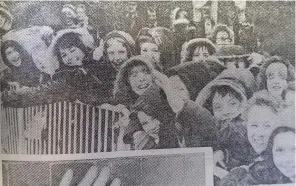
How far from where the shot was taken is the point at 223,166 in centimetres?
40

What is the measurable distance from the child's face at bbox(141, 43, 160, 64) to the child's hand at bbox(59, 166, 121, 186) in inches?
4.6

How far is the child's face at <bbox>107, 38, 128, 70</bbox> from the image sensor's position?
39 centimetres

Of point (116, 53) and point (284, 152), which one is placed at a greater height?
point (116, 53)

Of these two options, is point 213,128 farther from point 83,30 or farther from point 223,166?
point 83,30

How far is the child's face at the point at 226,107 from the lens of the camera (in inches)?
15.8

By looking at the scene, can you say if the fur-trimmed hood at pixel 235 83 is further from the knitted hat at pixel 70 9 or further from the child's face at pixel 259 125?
the knitted hat at pixel 70 9

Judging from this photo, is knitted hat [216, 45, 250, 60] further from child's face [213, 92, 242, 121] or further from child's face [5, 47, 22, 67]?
child's face [5, 47, 22, 67]

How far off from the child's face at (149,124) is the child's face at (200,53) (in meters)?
0.07

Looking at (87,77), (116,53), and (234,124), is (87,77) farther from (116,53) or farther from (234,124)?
(234,124)

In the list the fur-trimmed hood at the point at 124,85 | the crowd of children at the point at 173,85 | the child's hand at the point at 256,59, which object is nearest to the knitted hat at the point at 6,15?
the crowd of children at the point at 173,85

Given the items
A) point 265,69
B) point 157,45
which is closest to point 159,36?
point 157,45

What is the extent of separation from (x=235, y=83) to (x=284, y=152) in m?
0.09

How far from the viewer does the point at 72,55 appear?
390mm

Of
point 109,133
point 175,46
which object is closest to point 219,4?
point 175,46
